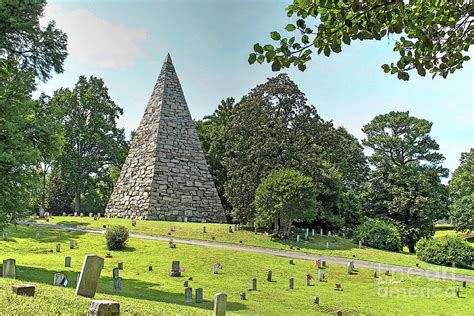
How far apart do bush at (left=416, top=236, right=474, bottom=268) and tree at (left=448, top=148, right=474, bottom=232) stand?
2737 cm

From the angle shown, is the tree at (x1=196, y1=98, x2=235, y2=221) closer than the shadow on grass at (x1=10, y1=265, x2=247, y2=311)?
No

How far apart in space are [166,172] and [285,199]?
49.5 feet

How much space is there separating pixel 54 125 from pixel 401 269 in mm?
20634

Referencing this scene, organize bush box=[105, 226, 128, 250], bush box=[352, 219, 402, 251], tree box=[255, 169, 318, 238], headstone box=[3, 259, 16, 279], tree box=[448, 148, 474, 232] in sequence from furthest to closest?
tree box=[448, 148, 474, 232] < bush box=[352, 219, 402, 251] < tree box=[255, 169, 318, 238] < bush box=[105, 226, 128, 250] < headstone box=[3, 259, 16, 279]

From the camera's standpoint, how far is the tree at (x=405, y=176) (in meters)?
40.8

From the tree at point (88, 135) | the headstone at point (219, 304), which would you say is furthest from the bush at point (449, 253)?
the tree at point (88, 135)

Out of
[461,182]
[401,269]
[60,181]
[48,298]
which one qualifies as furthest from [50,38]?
[461,182]

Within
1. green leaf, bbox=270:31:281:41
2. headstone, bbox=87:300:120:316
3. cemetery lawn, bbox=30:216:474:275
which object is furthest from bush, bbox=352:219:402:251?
green leaf, bbox=270:31:281:41

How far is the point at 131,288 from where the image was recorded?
14.5 m

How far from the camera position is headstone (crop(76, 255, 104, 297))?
8.87 meters

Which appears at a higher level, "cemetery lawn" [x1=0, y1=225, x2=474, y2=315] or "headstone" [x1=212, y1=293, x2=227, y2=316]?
"headstone" [x1=212, y1=293, x2=227, y2=316]

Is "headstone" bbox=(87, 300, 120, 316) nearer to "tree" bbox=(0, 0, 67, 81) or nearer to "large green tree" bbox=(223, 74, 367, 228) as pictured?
"tree" bbox=(0, 0, 67, 81)

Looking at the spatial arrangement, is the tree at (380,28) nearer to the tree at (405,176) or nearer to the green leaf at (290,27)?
the green leaf at (290,27)

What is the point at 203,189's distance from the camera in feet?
134
